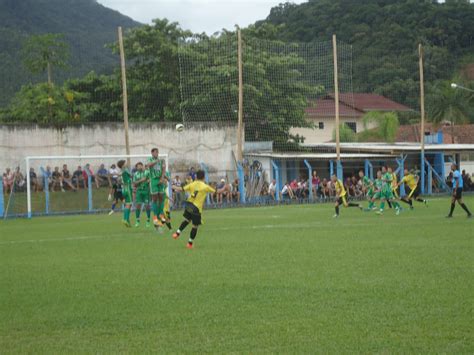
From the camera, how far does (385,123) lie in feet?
214

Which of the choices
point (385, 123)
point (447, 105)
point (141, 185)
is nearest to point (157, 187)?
point (141, 185)

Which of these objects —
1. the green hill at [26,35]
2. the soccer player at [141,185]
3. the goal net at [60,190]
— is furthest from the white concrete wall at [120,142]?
the soccer player at [141,185]

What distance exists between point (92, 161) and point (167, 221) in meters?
21.9

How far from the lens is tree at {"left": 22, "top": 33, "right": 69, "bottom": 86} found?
5169 cm

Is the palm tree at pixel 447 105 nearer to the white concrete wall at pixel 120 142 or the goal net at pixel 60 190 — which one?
the white concrete wall at pixel 120 142

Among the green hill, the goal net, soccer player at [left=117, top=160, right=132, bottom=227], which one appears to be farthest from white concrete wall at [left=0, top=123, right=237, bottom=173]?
soccer player at [left=117, top=160, right=132, bottom=227]

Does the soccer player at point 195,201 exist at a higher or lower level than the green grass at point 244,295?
higher

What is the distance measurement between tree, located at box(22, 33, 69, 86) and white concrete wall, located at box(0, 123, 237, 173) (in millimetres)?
9501

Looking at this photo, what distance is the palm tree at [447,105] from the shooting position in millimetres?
68812

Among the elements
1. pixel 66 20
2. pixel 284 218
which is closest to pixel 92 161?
pixel 284 218

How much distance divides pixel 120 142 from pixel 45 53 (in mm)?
12046

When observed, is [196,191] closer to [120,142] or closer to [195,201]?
[195,201]

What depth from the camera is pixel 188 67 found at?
151 feet

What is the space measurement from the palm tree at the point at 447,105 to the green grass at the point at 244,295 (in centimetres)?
5237
